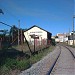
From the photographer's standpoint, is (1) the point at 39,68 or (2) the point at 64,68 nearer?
(2) the point at 64,68

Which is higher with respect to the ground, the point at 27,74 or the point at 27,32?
the point at 27,32

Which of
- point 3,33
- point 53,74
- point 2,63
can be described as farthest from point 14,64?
point 3,33

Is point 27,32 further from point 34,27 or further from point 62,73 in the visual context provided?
point 62,73

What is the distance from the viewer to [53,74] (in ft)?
38.8

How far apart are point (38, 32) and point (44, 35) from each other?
204 centimetres

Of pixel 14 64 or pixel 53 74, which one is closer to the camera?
pixel 53 74

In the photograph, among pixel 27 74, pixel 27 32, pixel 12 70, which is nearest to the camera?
pixel 27 74

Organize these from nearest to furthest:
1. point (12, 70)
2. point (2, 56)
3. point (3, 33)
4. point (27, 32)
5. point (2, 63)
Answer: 1. point (12, 70)
2. point (2, 63)
3. point (2, 56)
4. point (3, 33)
5. point (27, 32)

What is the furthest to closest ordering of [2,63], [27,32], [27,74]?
[27,32], [2,63], [27,74]

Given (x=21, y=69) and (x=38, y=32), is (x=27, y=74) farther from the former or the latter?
(x=38, y=32)

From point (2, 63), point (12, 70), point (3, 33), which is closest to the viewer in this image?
point (12, 70)

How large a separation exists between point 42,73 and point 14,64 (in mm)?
2431

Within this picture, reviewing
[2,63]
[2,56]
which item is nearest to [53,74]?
[2,63]

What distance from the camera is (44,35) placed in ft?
247
